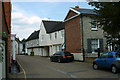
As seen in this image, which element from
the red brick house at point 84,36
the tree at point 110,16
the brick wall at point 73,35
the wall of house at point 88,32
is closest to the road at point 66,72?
the tree at point 110,16

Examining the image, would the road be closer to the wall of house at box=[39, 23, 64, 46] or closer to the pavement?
the pavement

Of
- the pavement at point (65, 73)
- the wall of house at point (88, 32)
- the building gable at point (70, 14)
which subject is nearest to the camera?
the pavement at point (65, 73)

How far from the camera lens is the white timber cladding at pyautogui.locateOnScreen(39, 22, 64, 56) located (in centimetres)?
2952

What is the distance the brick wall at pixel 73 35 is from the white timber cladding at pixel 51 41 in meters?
3.32

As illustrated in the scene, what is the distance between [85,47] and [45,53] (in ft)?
62.3

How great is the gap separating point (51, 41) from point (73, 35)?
36.0 feet

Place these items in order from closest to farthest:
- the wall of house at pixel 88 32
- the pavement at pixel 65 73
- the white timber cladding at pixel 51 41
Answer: the pavement at pixel 65 73 → the wall of house at pixel 88 32 → the white timber cladding at pixel 51 41

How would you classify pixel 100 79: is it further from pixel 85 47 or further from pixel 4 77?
pixel 85 47

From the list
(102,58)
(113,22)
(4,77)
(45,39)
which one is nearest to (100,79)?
(102,58)

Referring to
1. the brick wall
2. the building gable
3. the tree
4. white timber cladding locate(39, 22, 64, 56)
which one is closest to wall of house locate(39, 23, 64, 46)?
white timber cladding locate(39, 22, 64, 56)

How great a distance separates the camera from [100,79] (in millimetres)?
9336

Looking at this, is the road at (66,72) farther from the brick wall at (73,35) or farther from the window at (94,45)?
the brick wall at (73,35)

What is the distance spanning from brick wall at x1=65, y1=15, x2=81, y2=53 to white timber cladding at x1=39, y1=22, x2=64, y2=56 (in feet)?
10.9

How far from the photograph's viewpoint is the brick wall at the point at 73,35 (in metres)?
21.8
